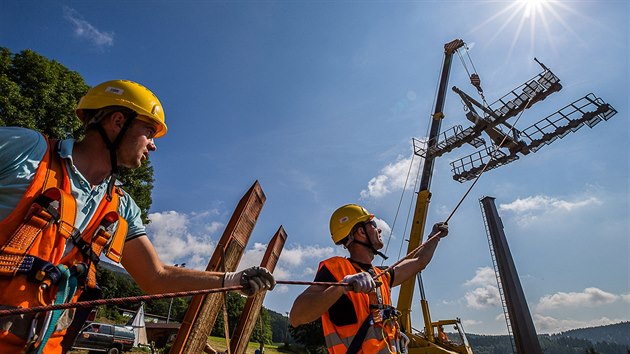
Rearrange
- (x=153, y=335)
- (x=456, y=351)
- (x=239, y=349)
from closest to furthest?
(x=239, y=349) → (x=456, y=351) → (x=153, y=335)

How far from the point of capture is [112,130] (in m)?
1.90

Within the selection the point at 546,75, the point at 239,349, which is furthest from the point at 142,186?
the point at 546,75

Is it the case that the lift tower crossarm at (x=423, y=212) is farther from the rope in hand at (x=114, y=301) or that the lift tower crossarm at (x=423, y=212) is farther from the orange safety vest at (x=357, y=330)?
the rope in hand at (x=114, y=301)

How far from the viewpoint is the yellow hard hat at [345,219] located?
3.29 meters

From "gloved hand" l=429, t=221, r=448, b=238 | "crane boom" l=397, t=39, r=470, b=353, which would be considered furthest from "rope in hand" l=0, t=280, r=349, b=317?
"crane boom" l=397, t=39, r=470, b=353

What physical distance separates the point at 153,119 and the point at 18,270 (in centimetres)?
109

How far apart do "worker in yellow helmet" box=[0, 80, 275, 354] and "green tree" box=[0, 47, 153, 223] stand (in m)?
10.7

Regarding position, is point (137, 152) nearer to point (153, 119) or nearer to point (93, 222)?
point (153, 119)

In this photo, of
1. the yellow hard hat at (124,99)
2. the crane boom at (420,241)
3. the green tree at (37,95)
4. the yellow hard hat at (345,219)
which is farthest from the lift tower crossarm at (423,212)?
the green tree at (37,95)

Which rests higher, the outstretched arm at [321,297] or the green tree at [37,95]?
the green tree at [37,95]

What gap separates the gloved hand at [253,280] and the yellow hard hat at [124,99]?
3.78 ft

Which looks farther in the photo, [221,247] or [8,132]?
[221,247]

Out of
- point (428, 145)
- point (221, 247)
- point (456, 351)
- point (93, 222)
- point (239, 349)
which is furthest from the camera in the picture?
point (428, 145)

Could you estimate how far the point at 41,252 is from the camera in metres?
1.37
